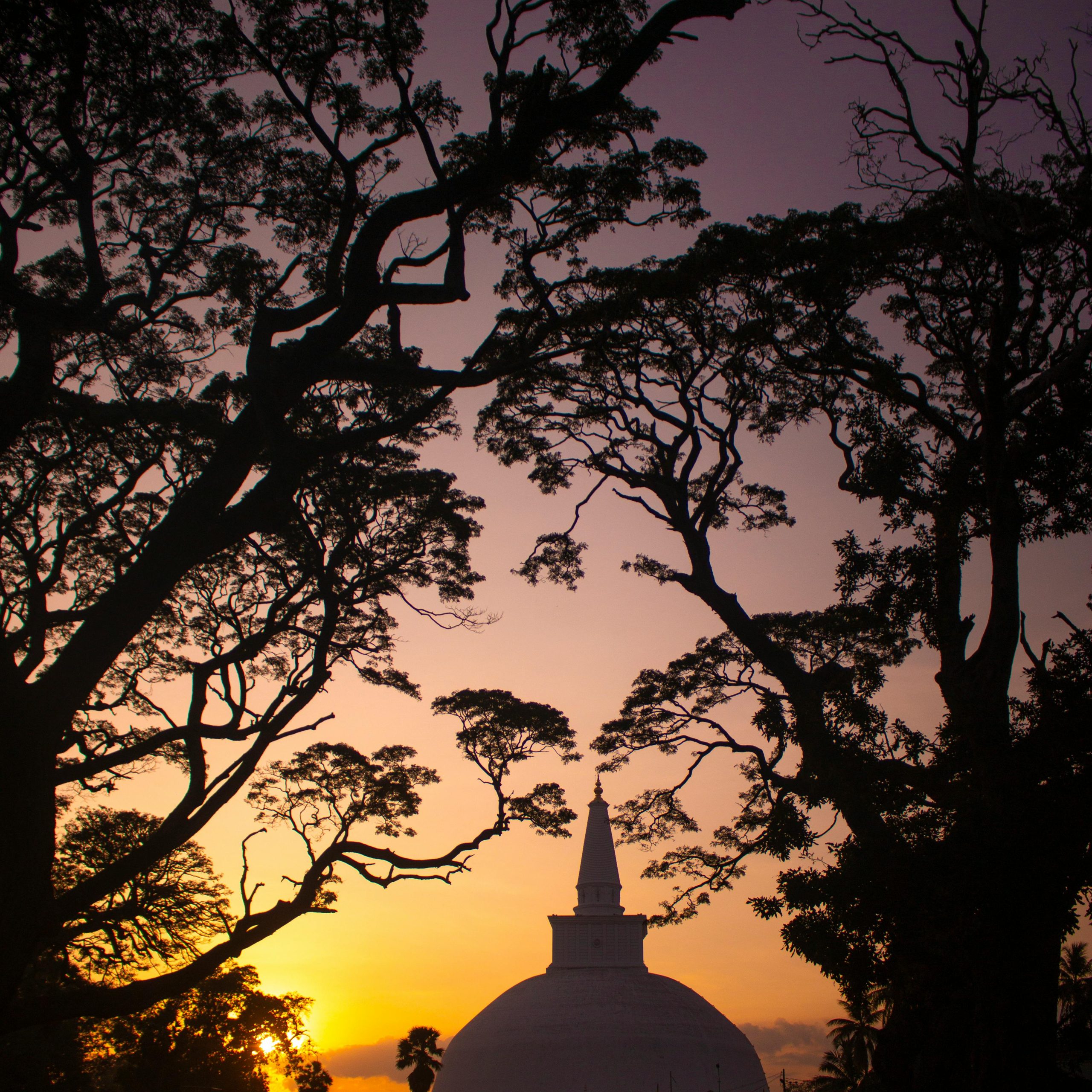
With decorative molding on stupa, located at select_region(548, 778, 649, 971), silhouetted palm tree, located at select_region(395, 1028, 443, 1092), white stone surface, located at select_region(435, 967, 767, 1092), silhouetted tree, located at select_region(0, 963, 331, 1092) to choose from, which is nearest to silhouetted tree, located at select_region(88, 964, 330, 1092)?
silhouetted tree, located at select_region(0, 963, 331, 1092)

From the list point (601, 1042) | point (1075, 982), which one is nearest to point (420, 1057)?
point (601, 1042)

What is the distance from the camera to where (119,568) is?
1489 cm

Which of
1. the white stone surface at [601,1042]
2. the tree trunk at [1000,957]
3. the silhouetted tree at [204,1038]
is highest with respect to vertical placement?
the tree trunk at [1000,957]

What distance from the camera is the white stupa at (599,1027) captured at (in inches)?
1975

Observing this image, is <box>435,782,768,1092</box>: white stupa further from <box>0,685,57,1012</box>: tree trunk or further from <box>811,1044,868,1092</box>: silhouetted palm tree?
<box>0,685,57,1012</box>: tree trunk

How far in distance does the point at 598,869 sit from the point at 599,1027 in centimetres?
990

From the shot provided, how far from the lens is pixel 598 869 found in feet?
197

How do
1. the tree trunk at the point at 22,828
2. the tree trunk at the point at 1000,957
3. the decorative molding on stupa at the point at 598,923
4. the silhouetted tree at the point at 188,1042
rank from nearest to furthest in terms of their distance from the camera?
the tree trunk at the point at 22,828
the tree trunk at the point at 1000,957
the silhouetted tree at the point at 188,1042
the decorative molding on stupa at the point at 598,923

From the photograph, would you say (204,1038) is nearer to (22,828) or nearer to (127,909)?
(127,909)

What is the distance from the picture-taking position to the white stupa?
50156mm

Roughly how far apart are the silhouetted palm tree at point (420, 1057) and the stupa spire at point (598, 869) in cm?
1811

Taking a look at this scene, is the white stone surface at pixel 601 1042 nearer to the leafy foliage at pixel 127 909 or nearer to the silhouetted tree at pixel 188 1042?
the silhouetted tree at pixel 188 1042

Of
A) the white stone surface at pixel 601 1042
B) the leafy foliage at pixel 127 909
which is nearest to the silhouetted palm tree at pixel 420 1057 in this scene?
the white stone surface at pixel 601 1042

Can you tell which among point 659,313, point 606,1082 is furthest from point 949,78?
point 606,1082
